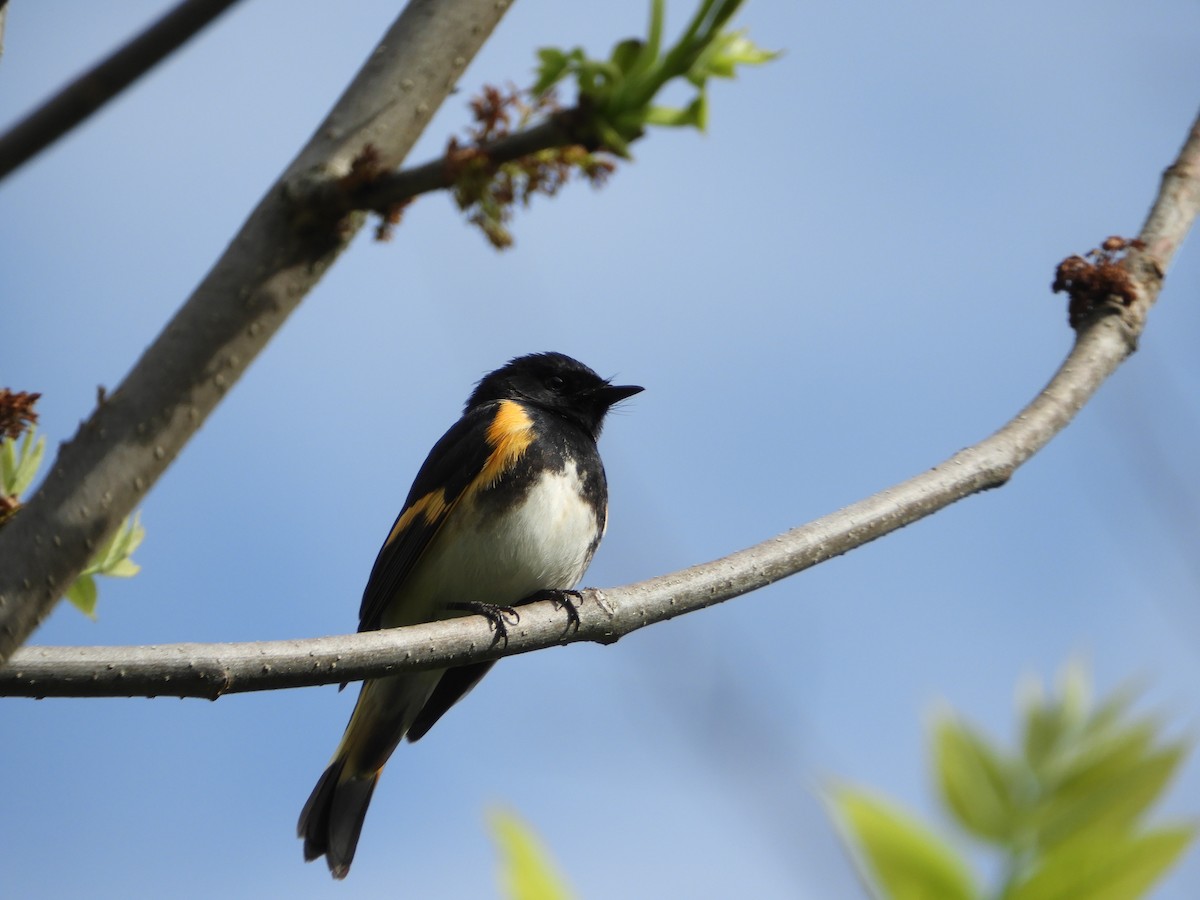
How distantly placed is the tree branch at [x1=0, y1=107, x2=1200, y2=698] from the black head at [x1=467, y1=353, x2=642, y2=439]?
243 centimetres

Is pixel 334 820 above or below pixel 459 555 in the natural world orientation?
below

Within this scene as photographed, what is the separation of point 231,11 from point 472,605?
3.40 m

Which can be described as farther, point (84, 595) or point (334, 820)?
point (334, 820)

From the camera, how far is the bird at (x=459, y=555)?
196 inches

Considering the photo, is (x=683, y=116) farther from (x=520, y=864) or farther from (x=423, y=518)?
(x=423, y=518)

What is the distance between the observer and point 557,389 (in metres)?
6.02

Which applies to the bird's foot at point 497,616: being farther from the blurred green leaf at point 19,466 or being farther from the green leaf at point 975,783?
the green leaf at point 975,783

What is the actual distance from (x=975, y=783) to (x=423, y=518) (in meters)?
4.48

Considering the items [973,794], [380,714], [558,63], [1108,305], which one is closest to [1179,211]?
[1108,305]

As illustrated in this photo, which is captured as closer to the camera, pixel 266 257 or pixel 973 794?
pixel 973 794

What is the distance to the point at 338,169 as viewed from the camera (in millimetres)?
1440

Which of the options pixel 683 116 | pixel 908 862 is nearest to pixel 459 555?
pixel 683 116

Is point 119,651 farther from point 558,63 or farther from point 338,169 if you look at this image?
point 558,63

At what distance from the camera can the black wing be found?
507 cm
